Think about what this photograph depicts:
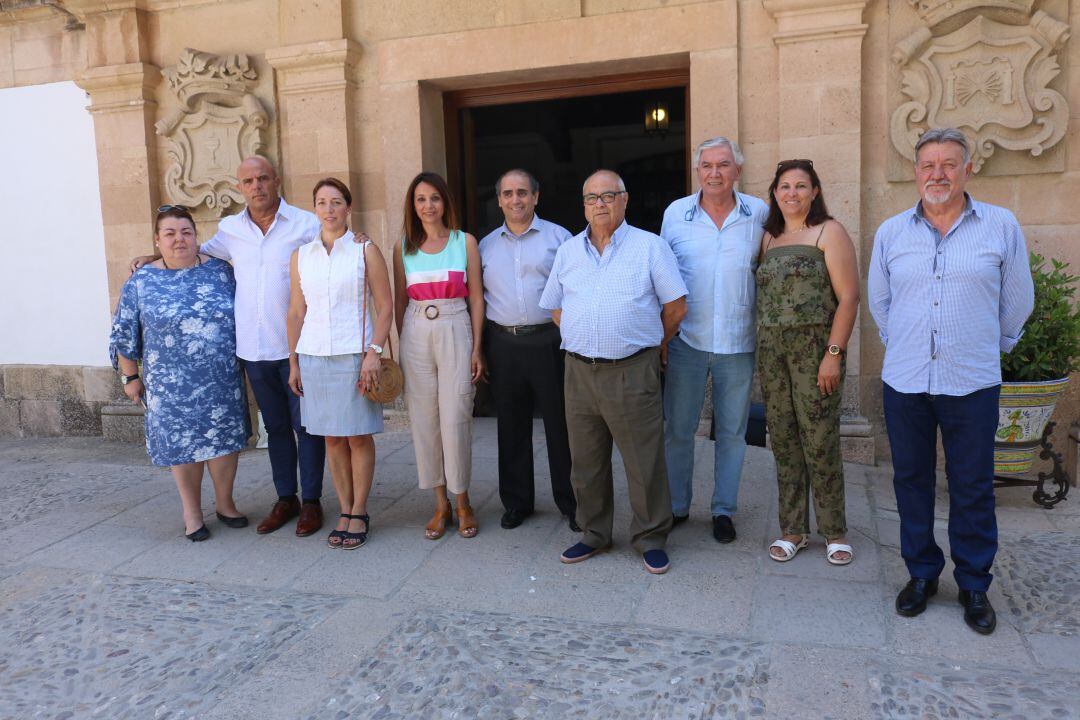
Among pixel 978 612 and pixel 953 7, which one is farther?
pixel 953 7

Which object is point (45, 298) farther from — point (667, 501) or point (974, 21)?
point (974, 21)

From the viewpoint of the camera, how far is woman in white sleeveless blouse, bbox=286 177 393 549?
3.93 m

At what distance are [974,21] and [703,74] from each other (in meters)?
1.57

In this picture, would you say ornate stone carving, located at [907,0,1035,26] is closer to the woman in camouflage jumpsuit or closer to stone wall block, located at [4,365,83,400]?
the woman in camouflage jumpsuit

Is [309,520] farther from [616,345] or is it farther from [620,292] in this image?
[620,292]

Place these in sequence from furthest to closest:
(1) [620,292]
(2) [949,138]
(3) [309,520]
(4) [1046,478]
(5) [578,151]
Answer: (5) [578,151], (4) [1046,478], (3) [309,520], (1) [620,292], (2) [949,138]

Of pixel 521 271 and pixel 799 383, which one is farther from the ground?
pixel 521 271

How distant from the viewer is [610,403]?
141 inches

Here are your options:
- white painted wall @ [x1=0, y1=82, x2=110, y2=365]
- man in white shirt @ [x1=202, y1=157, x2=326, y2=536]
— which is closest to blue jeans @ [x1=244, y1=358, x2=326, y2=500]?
man in white shirt @ [x1=202, y1=157, x2=326, y2=536]

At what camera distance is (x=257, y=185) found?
4184mm

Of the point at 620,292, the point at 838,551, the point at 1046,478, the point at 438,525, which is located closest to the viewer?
the point at 620,292

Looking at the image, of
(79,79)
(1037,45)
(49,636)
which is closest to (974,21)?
(1037,45)

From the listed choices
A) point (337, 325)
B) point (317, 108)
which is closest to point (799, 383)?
point (337, 325)

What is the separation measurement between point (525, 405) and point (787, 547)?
4.47 feet
